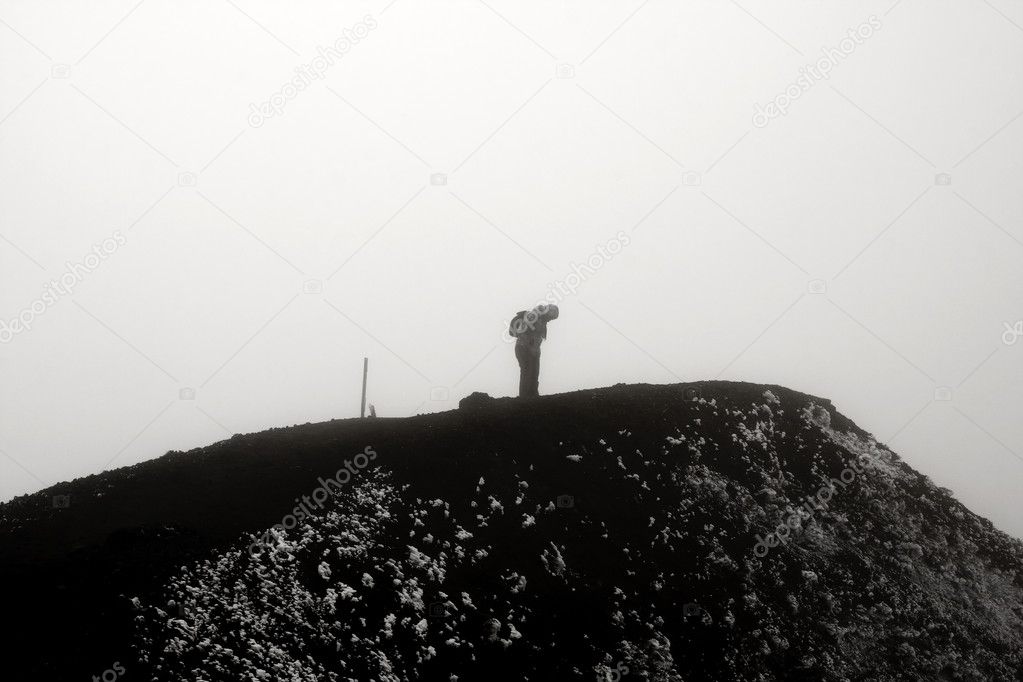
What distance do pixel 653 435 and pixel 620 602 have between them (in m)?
6.87

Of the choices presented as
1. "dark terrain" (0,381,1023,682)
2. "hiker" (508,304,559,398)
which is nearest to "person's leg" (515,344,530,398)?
"hiker" (508,304,559,398)

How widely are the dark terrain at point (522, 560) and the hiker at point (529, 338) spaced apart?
171 cm

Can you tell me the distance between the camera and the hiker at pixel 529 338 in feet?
90.5

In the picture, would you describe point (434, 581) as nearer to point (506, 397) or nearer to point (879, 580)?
point (506, 397)

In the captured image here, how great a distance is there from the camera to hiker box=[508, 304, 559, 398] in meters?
27.6

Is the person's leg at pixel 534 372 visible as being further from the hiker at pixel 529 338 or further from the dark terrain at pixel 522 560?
the dark terrain at pixel 522 560

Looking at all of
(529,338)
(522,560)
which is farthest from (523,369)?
(522,560)

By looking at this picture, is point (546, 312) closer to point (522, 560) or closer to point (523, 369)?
point (523, 369)

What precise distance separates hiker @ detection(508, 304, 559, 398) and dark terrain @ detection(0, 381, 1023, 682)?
1.71 metres

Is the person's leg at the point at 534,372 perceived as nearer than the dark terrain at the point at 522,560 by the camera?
No

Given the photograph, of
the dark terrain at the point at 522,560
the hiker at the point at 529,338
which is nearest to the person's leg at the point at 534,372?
the hiker at the point at 529,338

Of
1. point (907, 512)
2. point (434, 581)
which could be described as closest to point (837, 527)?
point (907, 512)

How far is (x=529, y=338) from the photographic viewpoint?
2752 cm

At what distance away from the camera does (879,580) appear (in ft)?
77.6
